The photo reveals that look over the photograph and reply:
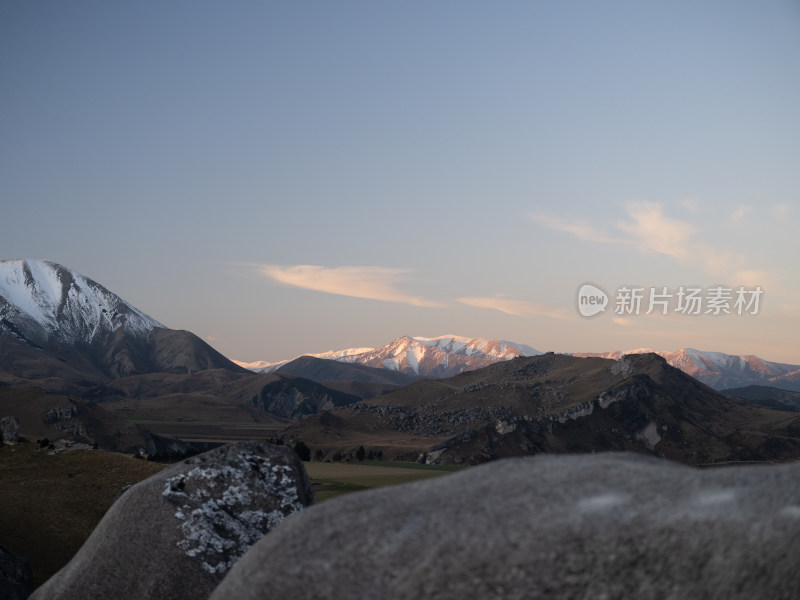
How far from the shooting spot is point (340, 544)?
9117mm

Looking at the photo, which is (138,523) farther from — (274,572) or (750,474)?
(750,474)

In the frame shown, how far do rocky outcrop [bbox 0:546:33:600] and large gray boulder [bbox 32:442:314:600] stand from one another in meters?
4.70

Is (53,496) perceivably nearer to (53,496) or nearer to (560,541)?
(53,496)

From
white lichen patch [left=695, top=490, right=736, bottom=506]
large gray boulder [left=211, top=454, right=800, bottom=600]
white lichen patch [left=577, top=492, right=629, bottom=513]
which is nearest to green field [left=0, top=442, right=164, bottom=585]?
large gray boulder [left=211, top=454, right=800, bottom=600]

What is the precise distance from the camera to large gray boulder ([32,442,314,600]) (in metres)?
16.5

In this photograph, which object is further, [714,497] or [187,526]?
[187,526]

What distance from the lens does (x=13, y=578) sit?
22.1 m

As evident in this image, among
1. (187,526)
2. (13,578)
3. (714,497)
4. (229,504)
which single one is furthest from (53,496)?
(714,497)

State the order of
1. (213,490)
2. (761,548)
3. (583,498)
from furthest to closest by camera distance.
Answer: (213,490) < (583,498) < (761,548)

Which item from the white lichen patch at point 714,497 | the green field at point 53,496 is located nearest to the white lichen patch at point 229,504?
the white lichen patch at point 714,497

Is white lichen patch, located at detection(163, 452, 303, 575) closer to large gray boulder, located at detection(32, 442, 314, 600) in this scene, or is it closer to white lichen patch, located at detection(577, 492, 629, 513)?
large gray boulder, located at detection(32, 442, 314, 600)

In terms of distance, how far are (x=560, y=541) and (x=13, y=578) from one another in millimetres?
20651

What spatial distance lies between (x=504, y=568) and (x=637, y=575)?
4.79ft

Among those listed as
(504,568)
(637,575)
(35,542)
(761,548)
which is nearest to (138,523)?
(504,568)
